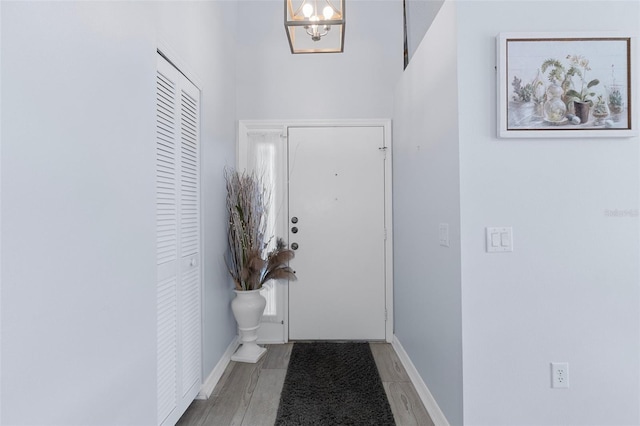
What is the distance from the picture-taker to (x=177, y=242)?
2037mm

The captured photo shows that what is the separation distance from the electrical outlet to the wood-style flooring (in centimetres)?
72

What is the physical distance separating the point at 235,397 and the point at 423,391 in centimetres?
121

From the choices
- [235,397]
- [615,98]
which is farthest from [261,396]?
[615,98]

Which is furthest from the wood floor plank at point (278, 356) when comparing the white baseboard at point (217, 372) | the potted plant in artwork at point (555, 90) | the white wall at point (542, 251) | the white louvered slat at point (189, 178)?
the potted plant in artwork at point (555, 90)

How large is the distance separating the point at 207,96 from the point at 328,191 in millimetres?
1318

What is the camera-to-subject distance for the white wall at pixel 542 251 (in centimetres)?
173

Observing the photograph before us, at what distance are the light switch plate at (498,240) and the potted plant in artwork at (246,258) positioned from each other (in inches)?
66.3

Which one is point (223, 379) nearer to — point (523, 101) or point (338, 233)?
point (338, 233)

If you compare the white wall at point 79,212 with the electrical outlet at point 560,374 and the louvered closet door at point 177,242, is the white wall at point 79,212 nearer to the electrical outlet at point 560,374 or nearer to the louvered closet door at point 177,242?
the louvered closet door at point 177,242

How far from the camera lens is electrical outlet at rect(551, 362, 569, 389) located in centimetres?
173

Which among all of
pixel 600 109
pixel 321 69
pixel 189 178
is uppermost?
pixel 321 69

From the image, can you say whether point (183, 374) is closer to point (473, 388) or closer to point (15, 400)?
point (15, 400)

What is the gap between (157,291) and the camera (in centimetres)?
176

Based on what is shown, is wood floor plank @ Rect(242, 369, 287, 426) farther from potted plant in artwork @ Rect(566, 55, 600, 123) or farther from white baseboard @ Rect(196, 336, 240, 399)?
potted plant in artwork @ Rect(566, 55, 600, 123)
